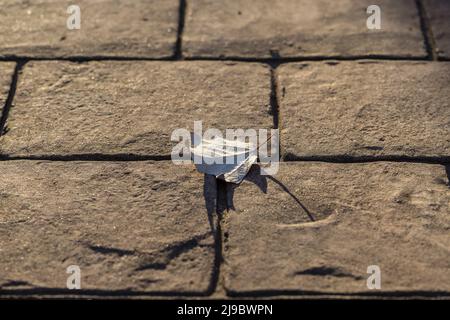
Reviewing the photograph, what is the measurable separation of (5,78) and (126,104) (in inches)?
21.0

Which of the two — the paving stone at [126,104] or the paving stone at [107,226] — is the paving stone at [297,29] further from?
the paving stone at [107,226]

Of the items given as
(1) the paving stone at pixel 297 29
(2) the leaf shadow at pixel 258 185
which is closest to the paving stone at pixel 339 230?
(2) the leaf shadow at pixel 258 185

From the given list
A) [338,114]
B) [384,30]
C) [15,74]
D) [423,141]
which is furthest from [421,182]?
[15,74]

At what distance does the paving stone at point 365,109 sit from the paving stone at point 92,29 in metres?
0.59

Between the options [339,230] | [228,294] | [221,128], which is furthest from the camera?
[221,128]

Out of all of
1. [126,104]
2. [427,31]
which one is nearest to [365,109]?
[427,31]

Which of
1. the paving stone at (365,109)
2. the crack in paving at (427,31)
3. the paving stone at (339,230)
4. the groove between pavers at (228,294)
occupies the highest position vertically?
the crack in paving at (427,31)

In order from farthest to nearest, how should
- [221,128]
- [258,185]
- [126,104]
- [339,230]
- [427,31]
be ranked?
[427,31]
[126,104]
[221,128]
[258,185]
[339,230]

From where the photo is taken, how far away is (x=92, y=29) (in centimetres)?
294

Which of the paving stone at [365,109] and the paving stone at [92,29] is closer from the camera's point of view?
the paving stone at [365,109]

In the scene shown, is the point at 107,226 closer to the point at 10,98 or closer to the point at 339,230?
the point at 339,230

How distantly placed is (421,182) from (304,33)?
0.98m

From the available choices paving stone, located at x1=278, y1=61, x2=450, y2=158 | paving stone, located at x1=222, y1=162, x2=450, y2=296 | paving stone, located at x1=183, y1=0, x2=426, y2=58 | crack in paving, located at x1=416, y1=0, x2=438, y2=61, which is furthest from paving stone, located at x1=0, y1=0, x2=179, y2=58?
crack in paving, located at x1=416, y1=0, x2=438, y2=61

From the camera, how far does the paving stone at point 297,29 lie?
2.81 meters
